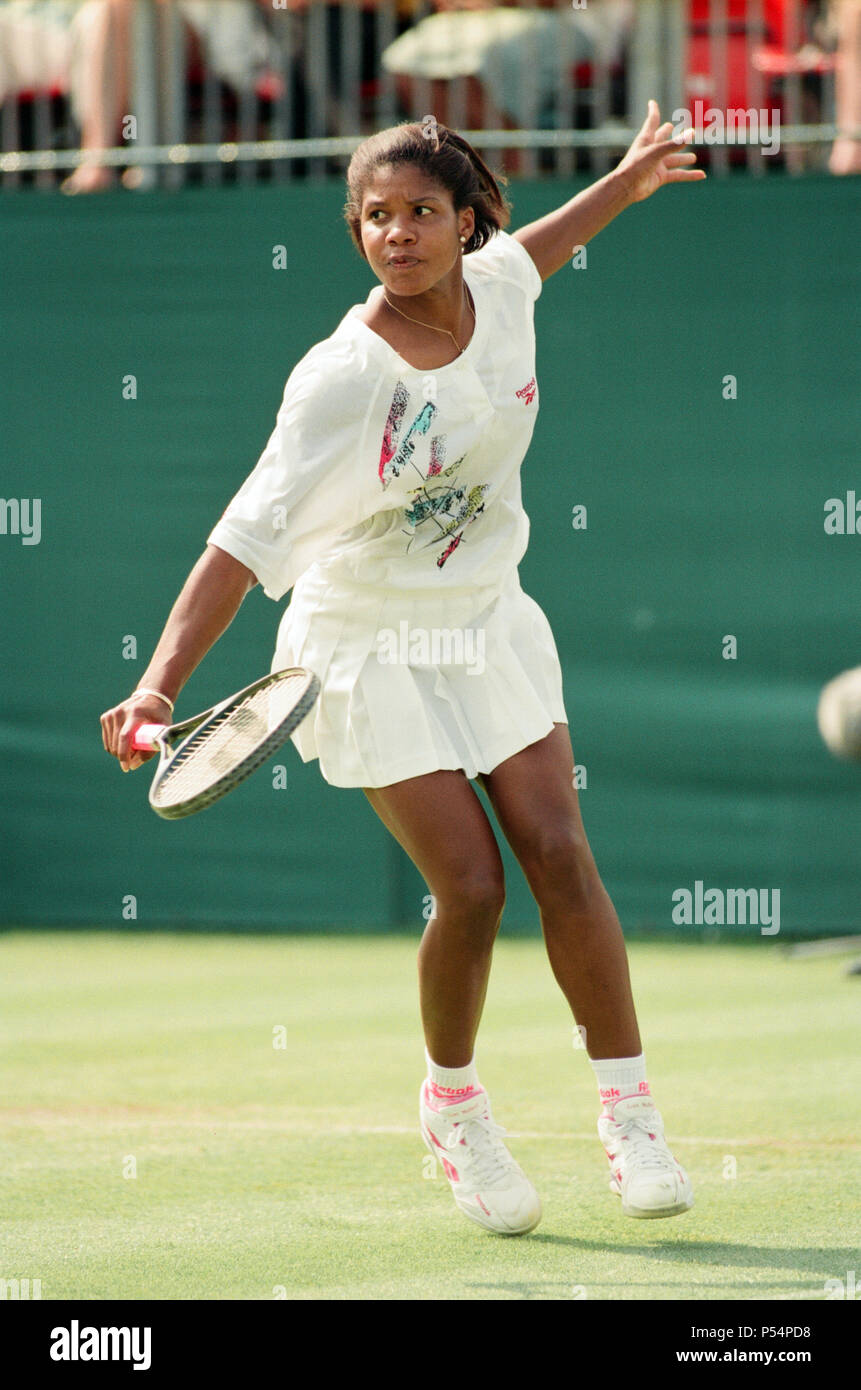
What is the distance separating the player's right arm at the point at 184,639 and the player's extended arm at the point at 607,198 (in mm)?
1139

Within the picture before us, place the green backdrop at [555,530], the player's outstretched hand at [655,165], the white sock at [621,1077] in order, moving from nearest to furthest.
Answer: the white sock at [621,1077]
the player's outstretched hand at [655,165]
the green backdrop at [555,530]

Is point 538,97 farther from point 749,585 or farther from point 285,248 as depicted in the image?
point 749,585

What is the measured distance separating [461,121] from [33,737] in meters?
3.23

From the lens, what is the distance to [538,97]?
782 cm

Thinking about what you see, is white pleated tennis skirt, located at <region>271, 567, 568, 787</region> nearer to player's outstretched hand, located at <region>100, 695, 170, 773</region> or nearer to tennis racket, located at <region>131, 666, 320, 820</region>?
tennis racket, located at <region>131, 666, 320, 820</region>

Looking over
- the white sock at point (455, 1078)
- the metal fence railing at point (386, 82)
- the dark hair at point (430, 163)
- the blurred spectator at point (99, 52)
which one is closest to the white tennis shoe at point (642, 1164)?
the white sock at point (455, 1078)

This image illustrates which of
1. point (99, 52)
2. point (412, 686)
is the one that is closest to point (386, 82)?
point (99, 52)

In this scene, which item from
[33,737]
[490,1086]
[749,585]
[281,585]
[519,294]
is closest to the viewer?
[281,585]

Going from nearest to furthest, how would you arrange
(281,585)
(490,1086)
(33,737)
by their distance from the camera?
(281,585) < (490,1086) < (33,737)

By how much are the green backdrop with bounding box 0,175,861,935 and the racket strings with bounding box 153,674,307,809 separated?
453cm

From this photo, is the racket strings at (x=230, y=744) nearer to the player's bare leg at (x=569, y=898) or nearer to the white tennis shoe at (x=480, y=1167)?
the player's bare leg at (x=569, y=898)

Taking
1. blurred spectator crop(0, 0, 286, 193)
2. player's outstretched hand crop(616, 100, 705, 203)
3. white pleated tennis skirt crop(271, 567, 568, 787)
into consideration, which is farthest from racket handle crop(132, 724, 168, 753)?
blurred spectator crop(0, 0, 286, 193)

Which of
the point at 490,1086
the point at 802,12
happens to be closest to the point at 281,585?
the point at 490,1086

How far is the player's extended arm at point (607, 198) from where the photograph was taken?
4.02m
